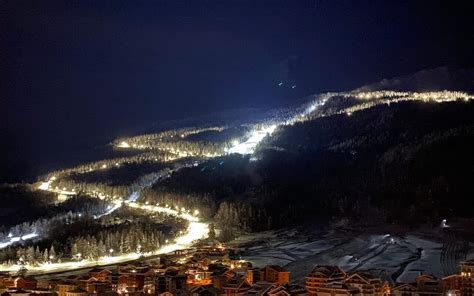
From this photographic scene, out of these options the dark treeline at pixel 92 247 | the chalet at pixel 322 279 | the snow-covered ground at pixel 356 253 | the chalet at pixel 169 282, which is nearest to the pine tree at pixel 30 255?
the dark treeline at pixel 92 247

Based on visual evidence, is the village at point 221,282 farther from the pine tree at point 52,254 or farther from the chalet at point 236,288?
the pine tree at point 52,254

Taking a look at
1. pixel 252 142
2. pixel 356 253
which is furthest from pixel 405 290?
pixel 252 142

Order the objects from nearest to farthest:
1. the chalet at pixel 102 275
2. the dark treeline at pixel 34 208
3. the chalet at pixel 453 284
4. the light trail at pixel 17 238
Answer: the chalet at pixel 453 284, the chalet at pixel 102 275, the light trail at pixel 17 238, the dark treeline at pixel 34 208

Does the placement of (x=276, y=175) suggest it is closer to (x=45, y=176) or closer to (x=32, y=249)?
(x=32, y=249)

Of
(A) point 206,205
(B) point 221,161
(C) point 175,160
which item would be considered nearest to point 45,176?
(C) point 175,160

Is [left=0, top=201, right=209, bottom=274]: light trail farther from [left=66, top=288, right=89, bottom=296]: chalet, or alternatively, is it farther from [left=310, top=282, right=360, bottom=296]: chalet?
[left=310, top=282, right=360, bottom=296]: chalet

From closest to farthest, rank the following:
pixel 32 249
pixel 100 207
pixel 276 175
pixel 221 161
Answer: pixel 32 249 → pixel 100 207 → pixel 276 175 → pixel 221 161

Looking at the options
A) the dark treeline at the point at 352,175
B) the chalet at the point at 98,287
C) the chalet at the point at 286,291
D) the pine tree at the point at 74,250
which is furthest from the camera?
the dark treeline at the point at 352,175

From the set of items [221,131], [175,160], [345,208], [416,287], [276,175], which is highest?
[221,131]
